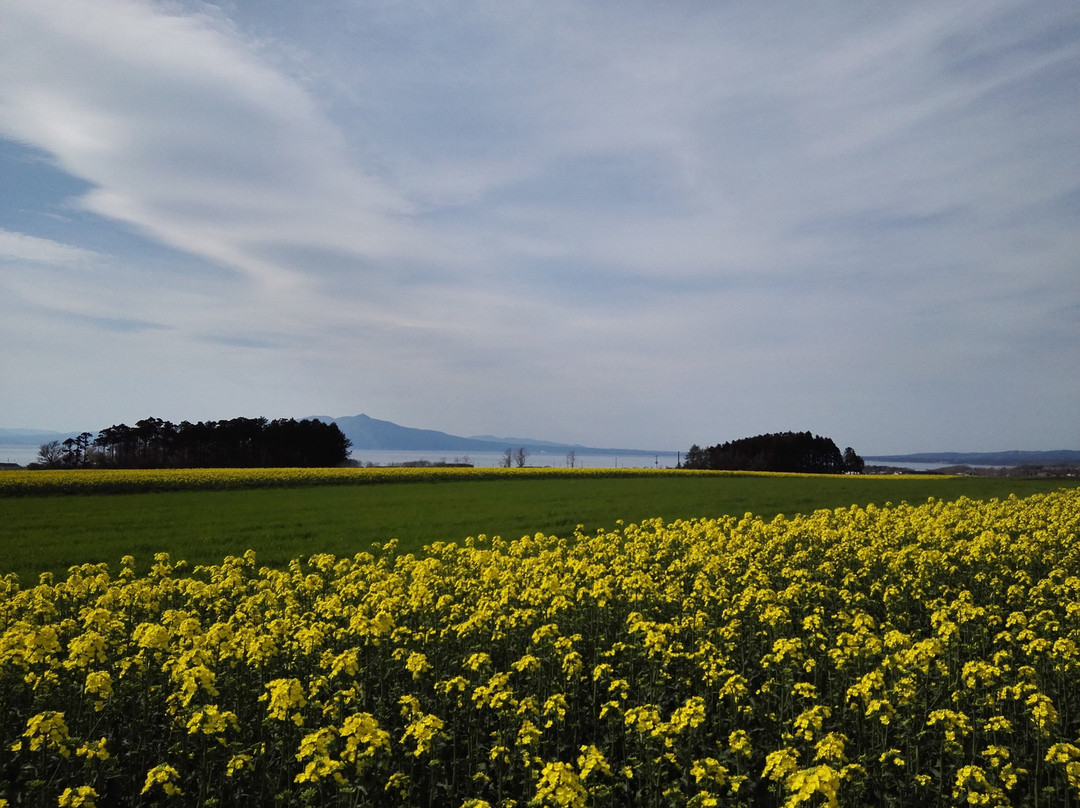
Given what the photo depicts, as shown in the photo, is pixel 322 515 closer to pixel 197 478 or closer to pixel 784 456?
pixel 197 478

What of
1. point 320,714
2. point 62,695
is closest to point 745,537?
point 320,714

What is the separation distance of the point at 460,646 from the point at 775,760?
5.08 meters

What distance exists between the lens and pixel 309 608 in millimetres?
10539

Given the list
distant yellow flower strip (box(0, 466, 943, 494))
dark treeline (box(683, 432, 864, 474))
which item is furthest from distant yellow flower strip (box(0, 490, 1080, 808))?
dark treeline (box(683, 432, 864, 474))

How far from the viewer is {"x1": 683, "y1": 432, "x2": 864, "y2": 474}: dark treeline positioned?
363 ft

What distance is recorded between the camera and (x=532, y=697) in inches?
243

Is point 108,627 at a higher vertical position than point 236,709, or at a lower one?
higher

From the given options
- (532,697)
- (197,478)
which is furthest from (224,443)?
(532,697)

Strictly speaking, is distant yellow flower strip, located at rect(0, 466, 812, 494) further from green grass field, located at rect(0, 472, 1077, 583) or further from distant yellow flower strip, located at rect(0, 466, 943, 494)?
green grass field, located at rect(0, 472, 1077, 583)

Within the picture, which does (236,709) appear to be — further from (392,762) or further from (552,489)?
(552,489)

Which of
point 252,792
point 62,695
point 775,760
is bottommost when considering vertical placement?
point 252,792

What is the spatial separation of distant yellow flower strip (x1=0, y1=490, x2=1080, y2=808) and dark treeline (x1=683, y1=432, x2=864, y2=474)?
103m

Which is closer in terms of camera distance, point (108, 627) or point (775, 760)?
point (775, 760)

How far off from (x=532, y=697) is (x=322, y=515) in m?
23.8
